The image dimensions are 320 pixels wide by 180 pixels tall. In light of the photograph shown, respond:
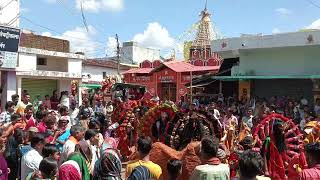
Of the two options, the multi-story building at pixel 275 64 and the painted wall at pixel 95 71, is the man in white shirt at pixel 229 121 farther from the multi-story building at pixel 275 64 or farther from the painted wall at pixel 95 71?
the painted wall at pixel 95 71

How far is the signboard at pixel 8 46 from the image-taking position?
753 inches

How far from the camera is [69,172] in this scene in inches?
185

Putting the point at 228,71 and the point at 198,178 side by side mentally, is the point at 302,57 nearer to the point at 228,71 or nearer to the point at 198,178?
the point at 228,71

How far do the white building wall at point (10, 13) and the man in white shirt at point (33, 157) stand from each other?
15.7 m

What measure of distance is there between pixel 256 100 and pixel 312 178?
1506 cm

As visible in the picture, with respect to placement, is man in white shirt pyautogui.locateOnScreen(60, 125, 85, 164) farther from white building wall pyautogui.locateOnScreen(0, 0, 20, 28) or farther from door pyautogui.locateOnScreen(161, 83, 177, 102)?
door pyautogui.locateOnScreen(161, 83, 177, 102)

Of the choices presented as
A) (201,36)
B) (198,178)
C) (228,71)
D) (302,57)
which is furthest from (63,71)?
(198,178)

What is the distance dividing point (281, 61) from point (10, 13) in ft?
40.8

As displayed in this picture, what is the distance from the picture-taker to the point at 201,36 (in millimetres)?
41812

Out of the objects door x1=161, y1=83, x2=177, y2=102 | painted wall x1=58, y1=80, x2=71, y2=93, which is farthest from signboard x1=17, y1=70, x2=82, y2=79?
door x1=161, y1=83, x2=177, y2=102

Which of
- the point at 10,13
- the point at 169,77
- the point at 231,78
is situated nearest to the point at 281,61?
the point at 231,78

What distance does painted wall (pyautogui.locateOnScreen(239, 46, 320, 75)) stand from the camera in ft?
62.0

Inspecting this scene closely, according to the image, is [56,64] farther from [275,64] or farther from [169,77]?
[275,64]

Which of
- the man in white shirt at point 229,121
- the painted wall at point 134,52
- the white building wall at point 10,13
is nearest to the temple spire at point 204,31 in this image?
the painted wall at point 134,52
